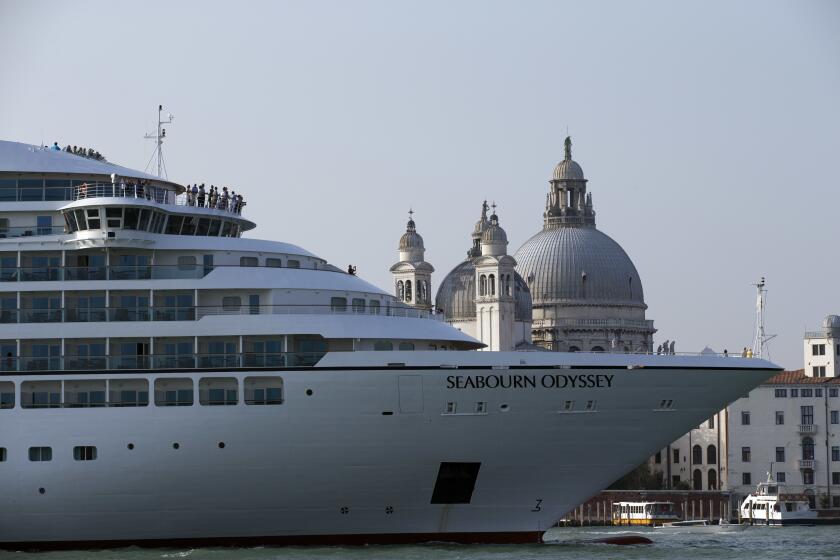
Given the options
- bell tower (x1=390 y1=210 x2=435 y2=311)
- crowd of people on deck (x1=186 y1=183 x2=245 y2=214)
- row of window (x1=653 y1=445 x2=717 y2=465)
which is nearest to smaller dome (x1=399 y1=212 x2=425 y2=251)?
bell tower (x1=390 y1=210 x2=435 y2=311)

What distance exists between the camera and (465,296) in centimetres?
13812

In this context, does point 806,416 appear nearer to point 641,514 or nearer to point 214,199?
point 641,514

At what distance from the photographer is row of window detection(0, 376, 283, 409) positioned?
4144cm

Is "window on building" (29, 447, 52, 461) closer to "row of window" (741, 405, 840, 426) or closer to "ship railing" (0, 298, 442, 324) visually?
"ship railing" (0, 298, 442, 324)

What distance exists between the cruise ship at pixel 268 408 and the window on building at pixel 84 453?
0.16 ft

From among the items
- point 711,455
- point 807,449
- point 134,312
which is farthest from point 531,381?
point 711,455

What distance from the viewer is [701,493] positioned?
99.7 meters

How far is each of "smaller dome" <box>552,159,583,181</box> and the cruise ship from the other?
113660 millimetres

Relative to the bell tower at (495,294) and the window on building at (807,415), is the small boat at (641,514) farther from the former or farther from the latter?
the bell tower at (495,294)

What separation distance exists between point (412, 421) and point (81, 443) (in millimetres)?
7247

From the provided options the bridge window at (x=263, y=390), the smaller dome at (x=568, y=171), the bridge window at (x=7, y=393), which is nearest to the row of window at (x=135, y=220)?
the bridge window at (x=7, y=393)

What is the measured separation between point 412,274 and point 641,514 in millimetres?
49286

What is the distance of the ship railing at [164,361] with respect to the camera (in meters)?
41.8

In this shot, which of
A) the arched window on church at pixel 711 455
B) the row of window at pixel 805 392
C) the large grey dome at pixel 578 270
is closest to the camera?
the row of window at pixel 805 392
